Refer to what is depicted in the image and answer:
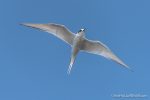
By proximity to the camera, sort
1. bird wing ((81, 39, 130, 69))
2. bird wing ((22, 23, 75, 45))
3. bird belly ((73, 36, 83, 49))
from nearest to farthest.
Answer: bird wing ((22, 23, 75, 45)) < bird belly ((73, 36, 83, 49)) < bird wing ((81, 39, 130, 69))

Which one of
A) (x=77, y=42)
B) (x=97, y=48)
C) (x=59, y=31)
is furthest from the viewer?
(x=97, y=48)

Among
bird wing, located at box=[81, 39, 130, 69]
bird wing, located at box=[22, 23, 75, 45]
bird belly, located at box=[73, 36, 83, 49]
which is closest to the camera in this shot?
bird wing, located at box=[22, 23, 75, 45]

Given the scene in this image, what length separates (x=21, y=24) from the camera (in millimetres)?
18688

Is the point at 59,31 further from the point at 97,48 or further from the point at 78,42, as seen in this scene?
the point at 97,48

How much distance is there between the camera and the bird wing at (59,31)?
19.9 meters

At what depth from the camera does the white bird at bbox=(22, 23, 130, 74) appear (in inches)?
792

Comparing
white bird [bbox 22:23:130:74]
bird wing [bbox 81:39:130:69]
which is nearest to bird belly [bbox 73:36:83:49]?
white bird [bbox 22:23:130:74]

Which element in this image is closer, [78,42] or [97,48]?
[78,42]

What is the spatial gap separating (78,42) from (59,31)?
0.85 metres

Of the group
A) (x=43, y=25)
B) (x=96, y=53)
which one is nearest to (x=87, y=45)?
(x=96, y=53)

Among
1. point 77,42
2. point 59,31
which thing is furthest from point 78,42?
point 59,31

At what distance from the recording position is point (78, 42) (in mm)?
20453

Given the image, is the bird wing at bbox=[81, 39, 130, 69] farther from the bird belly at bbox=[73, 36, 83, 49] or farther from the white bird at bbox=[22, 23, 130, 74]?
the bird belly at bbox=[73, 36, 83, 49]

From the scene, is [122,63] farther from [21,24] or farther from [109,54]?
[21,24]
